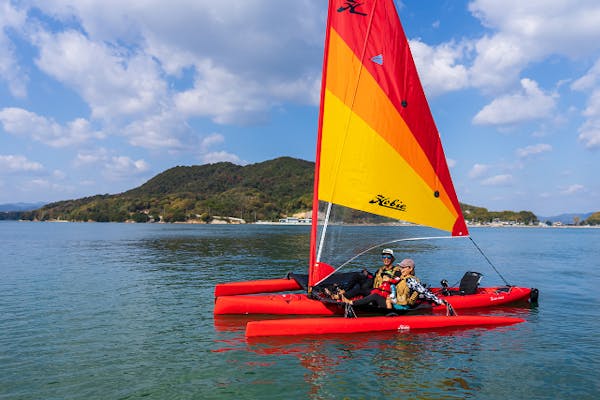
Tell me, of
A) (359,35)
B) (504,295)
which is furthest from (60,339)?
(504,295)

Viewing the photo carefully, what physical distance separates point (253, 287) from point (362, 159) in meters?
6.82

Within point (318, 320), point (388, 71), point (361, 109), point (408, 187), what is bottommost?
point (318, 320)

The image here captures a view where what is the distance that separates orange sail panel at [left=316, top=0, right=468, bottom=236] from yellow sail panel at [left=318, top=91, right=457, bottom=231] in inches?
1.1

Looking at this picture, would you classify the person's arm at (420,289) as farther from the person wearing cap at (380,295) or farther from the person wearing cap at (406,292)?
the person wearing cap at (380,295)

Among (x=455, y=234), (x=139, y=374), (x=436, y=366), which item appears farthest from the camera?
(x=455, y=234)

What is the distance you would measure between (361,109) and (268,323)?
22.2 feet

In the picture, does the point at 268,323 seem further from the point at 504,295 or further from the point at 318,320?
the point at 504,295

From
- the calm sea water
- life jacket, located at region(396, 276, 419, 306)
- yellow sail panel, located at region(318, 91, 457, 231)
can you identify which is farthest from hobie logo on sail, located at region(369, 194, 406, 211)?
life jacket, located at region(396, 276, 419, 306)

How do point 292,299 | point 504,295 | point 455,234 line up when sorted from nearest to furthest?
point 292,299
point 455,234
point 504,295

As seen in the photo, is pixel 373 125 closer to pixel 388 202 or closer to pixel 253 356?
pixel 388 202

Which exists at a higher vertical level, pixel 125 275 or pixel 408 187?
pixel 408 187

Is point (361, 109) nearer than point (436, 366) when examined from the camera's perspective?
No

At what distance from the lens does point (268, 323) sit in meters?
11.5

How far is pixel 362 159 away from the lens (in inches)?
504
